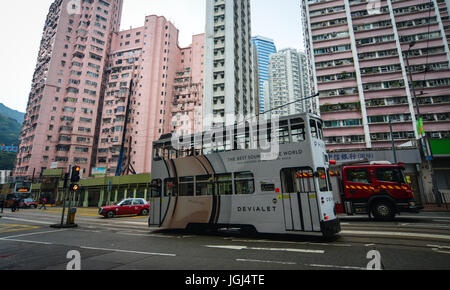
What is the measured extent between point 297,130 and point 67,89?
2774 inches

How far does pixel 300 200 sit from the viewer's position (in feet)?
23.8

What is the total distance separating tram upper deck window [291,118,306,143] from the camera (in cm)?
749

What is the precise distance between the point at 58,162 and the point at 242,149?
2440 inches

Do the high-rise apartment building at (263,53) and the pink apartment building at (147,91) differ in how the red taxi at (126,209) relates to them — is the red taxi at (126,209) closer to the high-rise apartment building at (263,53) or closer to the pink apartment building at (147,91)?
the pink apartment building at (147,91)

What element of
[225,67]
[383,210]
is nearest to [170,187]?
[383,210]

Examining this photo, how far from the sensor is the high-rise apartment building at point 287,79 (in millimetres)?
111188

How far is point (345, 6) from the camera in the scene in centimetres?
4091

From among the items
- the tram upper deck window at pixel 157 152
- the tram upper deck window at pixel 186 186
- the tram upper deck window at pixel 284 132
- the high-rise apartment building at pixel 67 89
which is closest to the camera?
the tram upper deck window at pixel 284 132

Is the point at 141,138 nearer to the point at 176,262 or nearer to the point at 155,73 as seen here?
the point at 155,73

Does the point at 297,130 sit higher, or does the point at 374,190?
the point at 297,130

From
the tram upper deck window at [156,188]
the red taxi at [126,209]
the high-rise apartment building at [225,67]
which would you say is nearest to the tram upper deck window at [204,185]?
the tram upper deck window at [156,188]

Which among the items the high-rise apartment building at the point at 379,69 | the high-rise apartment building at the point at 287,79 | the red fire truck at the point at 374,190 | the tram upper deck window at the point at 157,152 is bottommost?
the red fire truck at the point at 374,190

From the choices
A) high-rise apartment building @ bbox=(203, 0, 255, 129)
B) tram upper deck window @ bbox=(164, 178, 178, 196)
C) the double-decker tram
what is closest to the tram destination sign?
the double-decker tram

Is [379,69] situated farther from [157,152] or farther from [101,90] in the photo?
[101,90]
